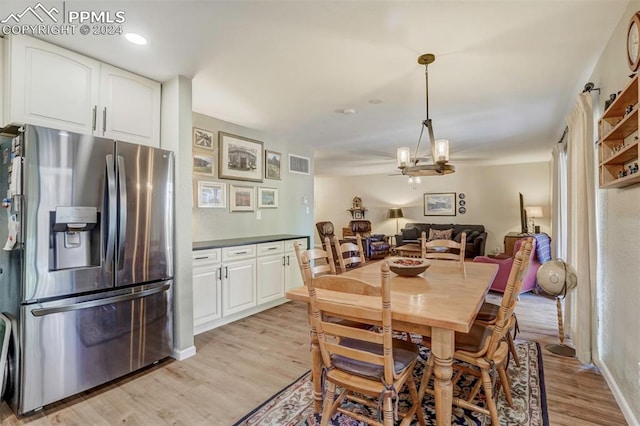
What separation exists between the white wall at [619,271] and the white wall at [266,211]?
3754mm

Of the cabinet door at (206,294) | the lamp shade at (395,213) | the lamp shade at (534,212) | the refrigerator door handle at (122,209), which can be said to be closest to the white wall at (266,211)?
the cabinet door at (206,294)

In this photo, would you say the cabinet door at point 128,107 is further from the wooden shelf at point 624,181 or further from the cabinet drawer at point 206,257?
the wooden shelf at point 624,181

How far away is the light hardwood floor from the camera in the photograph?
6.41 ft

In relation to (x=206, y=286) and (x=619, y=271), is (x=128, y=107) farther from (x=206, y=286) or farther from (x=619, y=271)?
(x=619, y=271)

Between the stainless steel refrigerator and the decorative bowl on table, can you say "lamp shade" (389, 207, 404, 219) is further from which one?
the stainless steel refrigerator

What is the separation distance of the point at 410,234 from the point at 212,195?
5.73 metres

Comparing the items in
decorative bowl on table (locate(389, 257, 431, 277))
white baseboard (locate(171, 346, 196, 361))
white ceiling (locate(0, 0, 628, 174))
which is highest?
white ceiling (locate(0, 0, 628, 174))

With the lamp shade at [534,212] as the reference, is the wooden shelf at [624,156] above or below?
above

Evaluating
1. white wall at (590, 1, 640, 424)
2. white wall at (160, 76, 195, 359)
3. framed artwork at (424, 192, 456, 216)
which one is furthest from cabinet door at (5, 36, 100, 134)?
framed artwork at (424, 192, 456, 216)

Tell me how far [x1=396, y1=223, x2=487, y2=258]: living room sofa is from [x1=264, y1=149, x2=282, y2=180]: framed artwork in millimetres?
4238

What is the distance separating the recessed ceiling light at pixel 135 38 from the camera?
84.9 inches

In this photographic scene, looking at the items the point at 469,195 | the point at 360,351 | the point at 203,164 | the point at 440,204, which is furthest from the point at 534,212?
the point at 360,351

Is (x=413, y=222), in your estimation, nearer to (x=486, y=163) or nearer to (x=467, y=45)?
(x=486, y=163)

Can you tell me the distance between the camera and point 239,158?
4.25m
